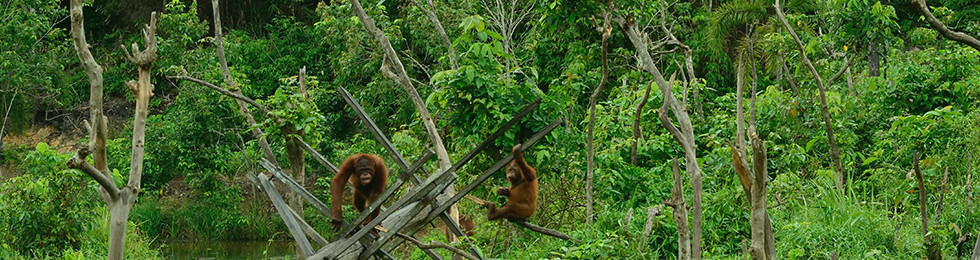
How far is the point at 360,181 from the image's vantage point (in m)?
8.41

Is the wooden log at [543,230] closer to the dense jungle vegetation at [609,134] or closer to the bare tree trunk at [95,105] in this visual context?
the dense jungle vegetation at [609,134]

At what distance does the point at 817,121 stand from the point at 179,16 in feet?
37.0

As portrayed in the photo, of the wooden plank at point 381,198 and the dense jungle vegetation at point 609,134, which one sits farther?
the wooden plank at point 381,198

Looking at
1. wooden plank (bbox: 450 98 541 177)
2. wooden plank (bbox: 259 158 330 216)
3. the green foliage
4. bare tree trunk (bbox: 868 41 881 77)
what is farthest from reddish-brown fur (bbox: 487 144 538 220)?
the green foliage

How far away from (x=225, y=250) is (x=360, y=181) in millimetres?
11184

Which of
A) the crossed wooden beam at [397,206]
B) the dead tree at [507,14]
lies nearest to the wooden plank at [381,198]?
the crossed wooden beam at [397,206]

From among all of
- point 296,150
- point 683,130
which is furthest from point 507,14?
point 683,130

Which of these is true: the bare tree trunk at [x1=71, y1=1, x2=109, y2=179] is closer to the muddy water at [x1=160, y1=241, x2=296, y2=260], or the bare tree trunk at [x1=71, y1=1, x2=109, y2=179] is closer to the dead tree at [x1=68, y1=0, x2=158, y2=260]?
the dead tree at [x1=68, y1=0, x2=158, y2=260]

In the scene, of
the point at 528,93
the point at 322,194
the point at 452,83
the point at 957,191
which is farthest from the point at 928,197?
the point at 322,194

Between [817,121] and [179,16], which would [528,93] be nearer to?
[817,121]

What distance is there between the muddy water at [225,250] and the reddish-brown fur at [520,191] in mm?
10189

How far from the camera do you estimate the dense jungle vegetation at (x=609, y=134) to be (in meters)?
7.43

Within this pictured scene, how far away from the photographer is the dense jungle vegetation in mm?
7434

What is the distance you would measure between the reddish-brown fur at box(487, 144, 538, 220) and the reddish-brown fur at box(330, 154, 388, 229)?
3.38 feet
